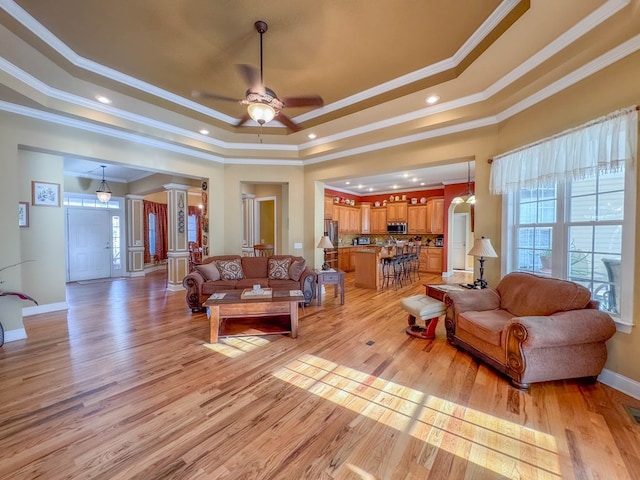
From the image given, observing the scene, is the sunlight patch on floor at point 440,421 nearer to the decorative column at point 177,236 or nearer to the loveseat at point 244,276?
the loveseat at point 244,276

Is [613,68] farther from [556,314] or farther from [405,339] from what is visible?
[405,339]

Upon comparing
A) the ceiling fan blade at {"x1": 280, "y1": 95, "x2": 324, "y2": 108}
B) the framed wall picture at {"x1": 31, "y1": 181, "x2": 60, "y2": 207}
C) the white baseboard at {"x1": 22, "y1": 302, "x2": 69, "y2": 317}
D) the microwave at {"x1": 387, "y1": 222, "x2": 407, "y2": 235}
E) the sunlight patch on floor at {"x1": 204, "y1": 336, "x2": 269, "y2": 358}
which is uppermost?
the ceiling fan blade at {"x1": 280, "y1": 95, "x2": 324, "y2": 108}

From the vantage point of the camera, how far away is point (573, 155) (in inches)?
104

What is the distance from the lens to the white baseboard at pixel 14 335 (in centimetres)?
341

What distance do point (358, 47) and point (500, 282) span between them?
10.7ft

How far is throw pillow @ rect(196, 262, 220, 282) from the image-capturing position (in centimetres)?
484

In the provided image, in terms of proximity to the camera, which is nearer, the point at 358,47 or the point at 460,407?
the point at 460,407

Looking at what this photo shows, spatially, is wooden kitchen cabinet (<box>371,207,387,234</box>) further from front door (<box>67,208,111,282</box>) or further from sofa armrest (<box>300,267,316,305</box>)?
front door (<box>67,208,111,282</box>)

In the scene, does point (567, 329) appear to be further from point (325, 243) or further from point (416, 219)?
point (416, 219)

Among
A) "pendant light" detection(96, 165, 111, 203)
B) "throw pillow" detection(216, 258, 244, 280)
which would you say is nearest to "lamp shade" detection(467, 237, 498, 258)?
"throw pillow" detection(216, 258, 244, 280)

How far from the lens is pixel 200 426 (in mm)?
1945

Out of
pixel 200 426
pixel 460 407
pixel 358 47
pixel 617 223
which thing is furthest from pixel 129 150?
pixel 617 223

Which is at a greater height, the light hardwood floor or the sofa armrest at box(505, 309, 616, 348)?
the sofa armrest at box(505, 309, 616, 348)

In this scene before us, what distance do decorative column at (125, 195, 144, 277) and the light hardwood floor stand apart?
5373 millimetres
